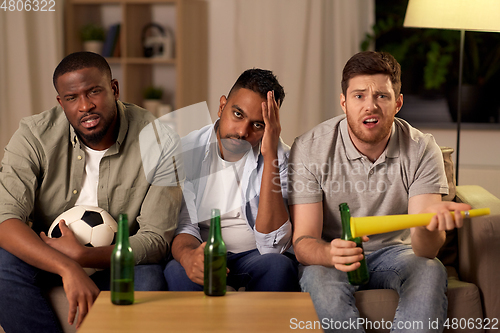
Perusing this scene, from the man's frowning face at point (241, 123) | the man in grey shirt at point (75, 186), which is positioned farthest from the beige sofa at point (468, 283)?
the man's frowning face at point (241, 123)

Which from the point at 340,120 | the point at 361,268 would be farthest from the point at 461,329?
the point at 340,120

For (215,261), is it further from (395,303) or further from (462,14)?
(462,14)

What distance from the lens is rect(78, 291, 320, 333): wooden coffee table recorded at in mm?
1095

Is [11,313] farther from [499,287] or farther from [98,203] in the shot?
[499,287]

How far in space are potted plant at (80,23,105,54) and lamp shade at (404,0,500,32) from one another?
7.41 feet

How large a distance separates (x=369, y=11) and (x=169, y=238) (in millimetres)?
2473

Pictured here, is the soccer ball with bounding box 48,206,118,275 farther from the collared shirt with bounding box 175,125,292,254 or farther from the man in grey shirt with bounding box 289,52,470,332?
the man in grey shirt with bounding box 289,52,470,332

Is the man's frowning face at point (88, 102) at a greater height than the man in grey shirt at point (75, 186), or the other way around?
the man's frowning face at point (88, 102)

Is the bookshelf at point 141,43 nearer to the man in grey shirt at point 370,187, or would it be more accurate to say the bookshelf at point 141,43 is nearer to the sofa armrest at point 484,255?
the man in grey shirt at point 370,187

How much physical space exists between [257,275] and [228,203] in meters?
0.32

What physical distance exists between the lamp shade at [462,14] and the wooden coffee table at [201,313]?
155cm

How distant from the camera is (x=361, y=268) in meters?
1.38

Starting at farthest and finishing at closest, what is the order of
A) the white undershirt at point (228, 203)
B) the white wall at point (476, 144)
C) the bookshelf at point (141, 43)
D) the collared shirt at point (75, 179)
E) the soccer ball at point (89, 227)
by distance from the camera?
the bookshelf at point (141, 43) < the white wall at point (476, 144) < the white undershirt at point (228, 203) < the collared shirt at point (75, 179) < the soccer ball at point (89, 227)

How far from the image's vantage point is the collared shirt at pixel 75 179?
1.67 m
